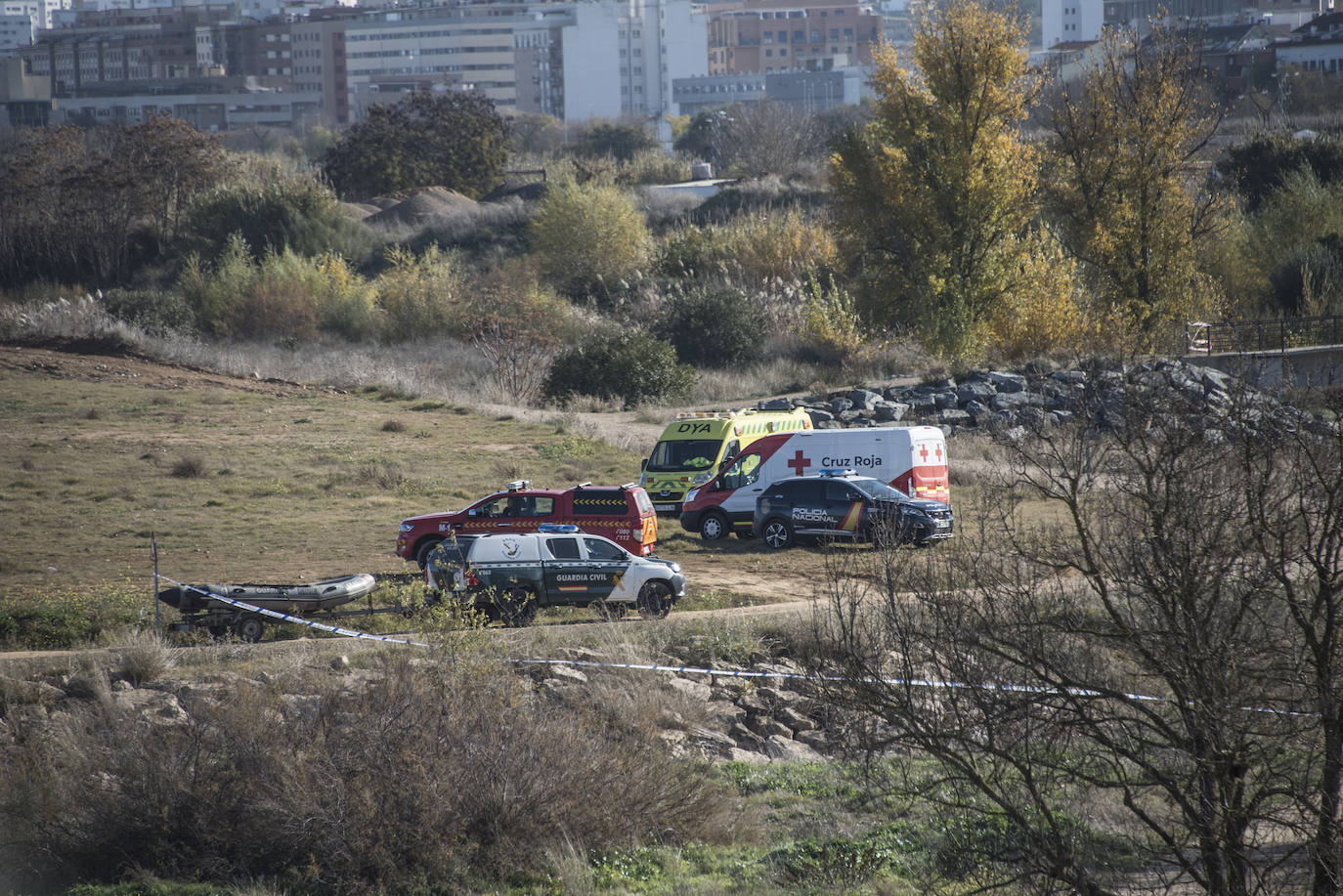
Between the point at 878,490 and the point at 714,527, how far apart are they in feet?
11.0

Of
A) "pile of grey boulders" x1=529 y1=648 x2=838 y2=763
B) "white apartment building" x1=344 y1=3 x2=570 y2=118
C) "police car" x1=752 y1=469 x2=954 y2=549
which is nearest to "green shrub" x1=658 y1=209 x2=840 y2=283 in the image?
"police car" x1=752 y1=469 x2=954 y2=549

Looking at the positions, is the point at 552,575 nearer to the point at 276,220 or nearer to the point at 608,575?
the point at 608,575

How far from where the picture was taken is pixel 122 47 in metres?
197

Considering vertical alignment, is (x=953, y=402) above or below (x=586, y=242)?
below

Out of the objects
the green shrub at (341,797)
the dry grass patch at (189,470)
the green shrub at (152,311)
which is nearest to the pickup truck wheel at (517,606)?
the green shrub at (341,797)

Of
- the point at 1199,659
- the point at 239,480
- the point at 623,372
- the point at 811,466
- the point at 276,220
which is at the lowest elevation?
the point at 239,480

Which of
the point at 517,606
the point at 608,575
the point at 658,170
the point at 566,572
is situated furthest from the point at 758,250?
the point at 517,606

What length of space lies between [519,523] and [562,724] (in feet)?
22.9

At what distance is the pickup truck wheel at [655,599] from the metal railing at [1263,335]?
26460 mm

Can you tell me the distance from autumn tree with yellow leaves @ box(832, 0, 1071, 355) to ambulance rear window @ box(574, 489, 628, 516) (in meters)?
23.7

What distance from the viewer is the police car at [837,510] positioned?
21.8 meters

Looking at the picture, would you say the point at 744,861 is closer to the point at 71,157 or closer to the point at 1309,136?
the point at 1309,136

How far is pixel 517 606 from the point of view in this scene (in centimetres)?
1762

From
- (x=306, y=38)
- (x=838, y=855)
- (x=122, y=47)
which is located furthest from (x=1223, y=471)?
(x=122, y=47)
